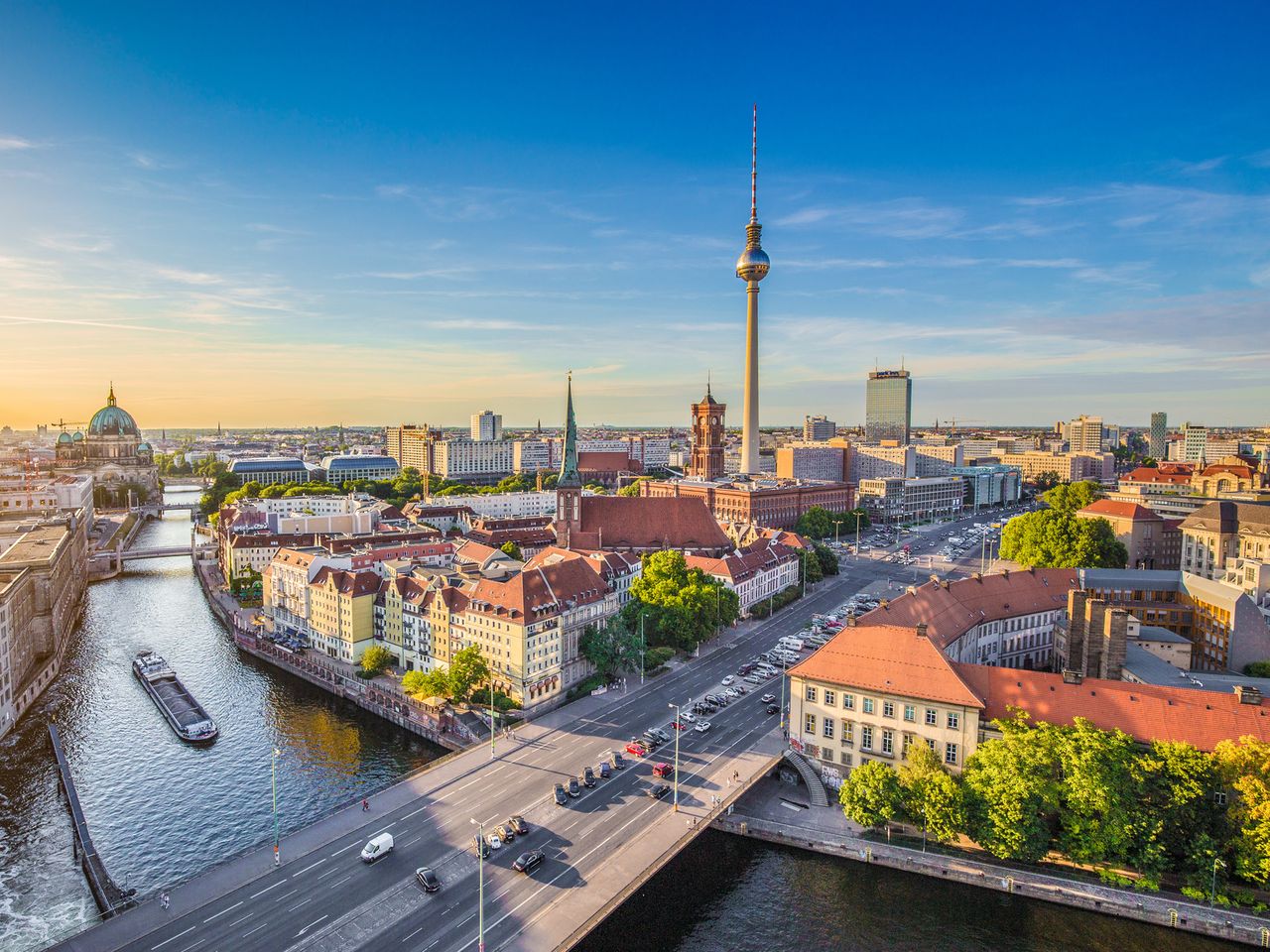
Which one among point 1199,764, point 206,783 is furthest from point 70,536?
point 1199,764

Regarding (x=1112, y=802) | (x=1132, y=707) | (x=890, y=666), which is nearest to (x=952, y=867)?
(x=1112, y=802)

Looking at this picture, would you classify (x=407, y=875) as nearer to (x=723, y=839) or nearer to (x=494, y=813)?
(x=494, y=813)

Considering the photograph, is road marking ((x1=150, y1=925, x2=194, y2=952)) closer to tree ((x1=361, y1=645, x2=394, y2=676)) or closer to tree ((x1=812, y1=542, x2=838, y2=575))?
tree ((x1=361, y1=645, x2=394, y2=676))

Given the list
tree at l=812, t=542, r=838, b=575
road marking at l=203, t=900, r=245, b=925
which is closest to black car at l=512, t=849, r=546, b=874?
road marking at l=203, t=900, r=245, b=925

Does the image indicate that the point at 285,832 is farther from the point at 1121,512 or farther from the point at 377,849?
the point at 1121,512

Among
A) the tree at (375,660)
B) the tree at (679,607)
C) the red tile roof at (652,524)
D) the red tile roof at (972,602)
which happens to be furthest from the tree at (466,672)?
the red tile roof at (652,524)

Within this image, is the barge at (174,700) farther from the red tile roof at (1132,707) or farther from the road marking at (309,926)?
the red tile roof at (1132,707)
